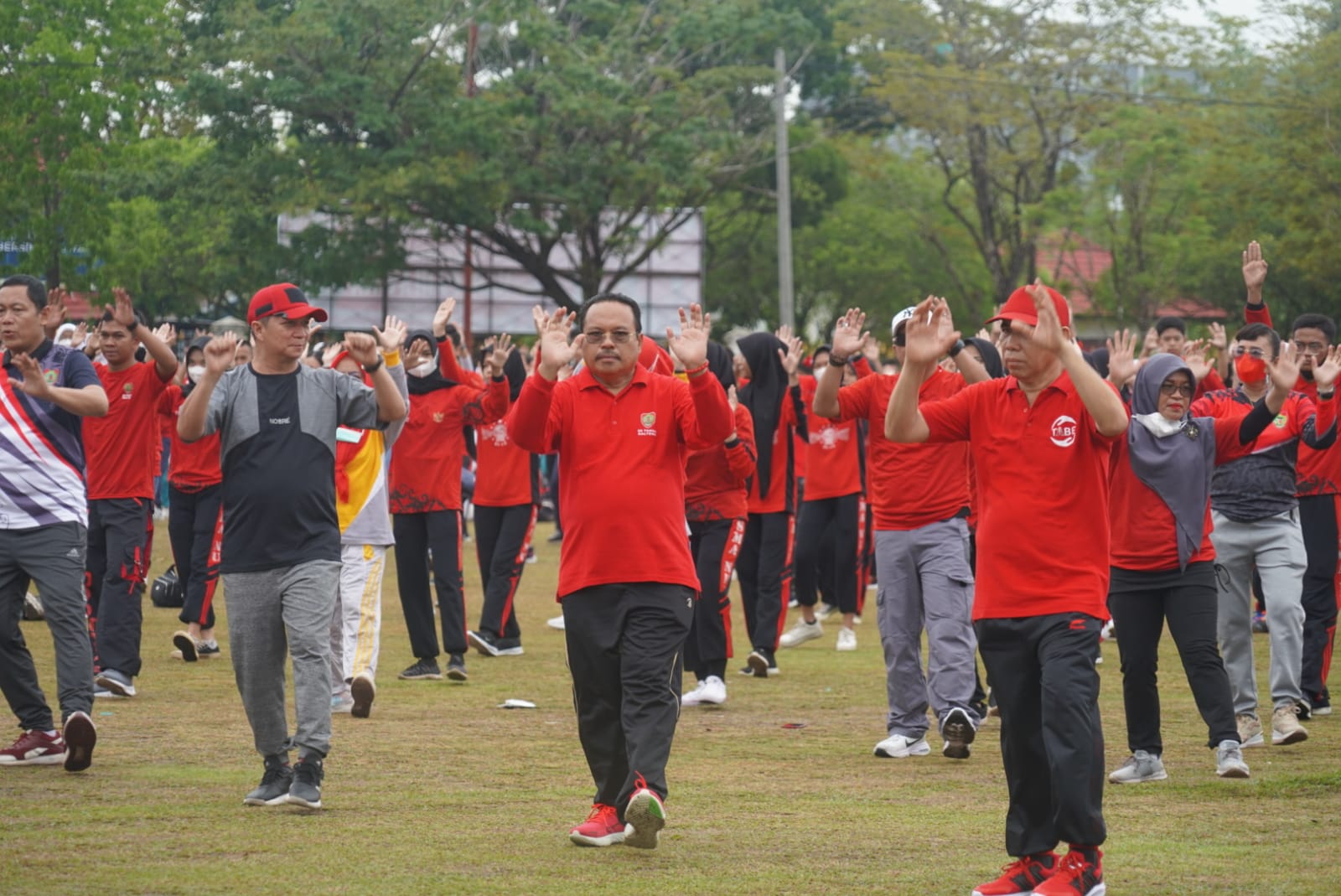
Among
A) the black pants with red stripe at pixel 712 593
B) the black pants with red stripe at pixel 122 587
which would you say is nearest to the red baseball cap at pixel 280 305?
the black pants with red stripe at pixel 122 587

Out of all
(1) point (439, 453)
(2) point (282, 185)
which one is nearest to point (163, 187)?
(2) point (282, 185)

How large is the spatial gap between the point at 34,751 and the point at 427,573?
4068 mm

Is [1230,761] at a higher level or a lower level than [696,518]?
lower

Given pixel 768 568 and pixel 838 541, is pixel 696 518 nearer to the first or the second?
pixel 768 568

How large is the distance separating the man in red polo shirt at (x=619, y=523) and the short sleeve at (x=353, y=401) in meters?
1.03

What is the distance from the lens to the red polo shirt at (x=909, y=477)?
9.72 metres

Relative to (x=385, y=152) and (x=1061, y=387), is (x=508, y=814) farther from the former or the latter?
(x=385, y=152)

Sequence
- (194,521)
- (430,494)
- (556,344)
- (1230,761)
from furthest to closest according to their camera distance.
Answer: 1. (194,521)
2. (430,494)
3. (1230,761)
4. (556,344)

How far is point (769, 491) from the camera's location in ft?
42.3

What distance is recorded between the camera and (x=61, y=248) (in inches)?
1040

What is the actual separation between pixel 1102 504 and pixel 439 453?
6.58 metres

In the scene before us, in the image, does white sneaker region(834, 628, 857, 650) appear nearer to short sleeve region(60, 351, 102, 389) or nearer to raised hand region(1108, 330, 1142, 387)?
raised hand region(1108, 330, 1142, 387)

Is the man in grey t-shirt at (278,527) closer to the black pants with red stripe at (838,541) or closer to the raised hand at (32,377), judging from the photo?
Result: the raised hand at (32,377)

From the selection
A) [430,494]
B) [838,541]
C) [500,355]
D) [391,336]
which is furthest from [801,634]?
[391,336]
